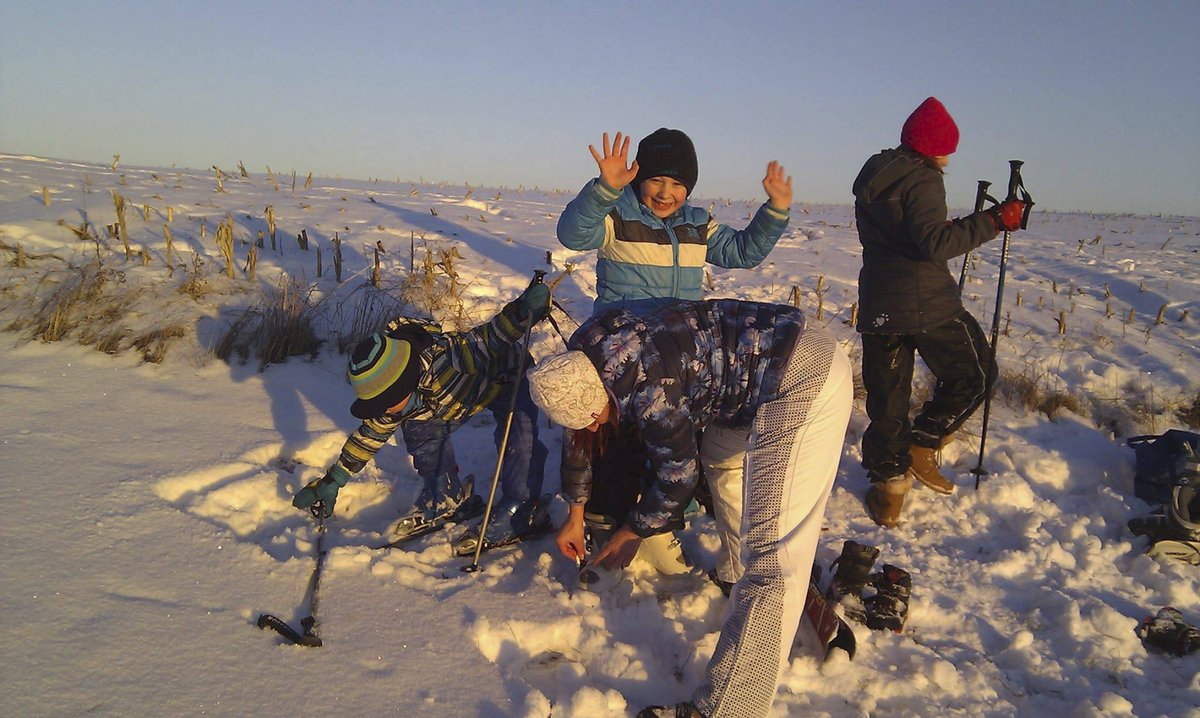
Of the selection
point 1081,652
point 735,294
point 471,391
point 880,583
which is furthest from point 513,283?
point 1081,652

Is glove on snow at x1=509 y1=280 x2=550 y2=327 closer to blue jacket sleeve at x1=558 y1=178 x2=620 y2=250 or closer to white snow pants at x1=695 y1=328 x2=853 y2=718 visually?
blue jacket sleeve at x1=558 y1=178 x2=620 y2=250

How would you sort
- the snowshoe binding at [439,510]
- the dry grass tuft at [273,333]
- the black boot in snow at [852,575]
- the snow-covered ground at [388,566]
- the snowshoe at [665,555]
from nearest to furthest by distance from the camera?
the snow-covered ground at [388,566]
the black boot in snow at [852,575]
the snowshoe at [665,555]
the snowshoe binding at [439,510]
the dry grass tuft at [273,333]

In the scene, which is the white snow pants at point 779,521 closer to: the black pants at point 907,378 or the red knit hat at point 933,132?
the black pants at point 907,378

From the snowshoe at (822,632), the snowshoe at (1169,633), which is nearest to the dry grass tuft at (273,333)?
the snowshoe at (822,632)

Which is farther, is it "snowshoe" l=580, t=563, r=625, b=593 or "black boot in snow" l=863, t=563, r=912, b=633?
"snowshoe" l=580, t=563, r=625, b=593

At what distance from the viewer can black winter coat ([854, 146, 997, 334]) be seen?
10.5 ft

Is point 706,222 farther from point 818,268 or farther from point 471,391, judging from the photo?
point 818,268

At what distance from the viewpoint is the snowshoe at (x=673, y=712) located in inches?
79.4

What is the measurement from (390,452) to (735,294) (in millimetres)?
4037

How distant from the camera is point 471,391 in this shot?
10.6ft

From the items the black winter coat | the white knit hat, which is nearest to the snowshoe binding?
the white knit hat

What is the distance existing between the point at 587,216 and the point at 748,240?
0.92 m

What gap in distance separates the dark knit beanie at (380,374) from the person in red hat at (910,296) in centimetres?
229

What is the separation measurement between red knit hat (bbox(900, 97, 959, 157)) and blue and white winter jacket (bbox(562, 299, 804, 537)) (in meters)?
1.52
